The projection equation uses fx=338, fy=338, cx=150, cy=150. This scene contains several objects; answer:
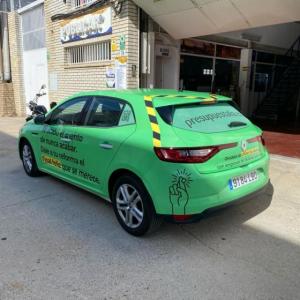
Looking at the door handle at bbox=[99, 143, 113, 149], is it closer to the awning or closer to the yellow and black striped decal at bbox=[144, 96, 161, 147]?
the yellow and black striped decal at bbox=[144, 96, 161, 147]

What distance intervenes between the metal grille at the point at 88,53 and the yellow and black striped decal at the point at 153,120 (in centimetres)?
649

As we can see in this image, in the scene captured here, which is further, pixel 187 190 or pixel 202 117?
pixel 202 117

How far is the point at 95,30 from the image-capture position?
383 inches

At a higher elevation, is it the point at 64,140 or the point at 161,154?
the point at 161,154

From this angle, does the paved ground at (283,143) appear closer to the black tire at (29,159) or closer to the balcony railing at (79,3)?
the black tire at (29,159)

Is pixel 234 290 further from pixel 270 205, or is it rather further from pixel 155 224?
pixel 270 205

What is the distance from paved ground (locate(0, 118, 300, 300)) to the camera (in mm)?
2789

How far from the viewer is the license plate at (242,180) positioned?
341 cm

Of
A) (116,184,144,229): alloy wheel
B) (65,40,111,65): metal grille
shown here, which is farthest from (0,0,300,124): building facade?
(116,184,144,229): alloy wheel

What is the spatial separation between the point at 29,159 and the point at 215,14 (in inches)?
205

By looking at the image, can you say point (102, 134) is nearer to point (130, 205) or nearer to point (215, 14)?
point (130, 205)

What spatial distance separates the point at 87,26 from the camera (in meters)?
9.95

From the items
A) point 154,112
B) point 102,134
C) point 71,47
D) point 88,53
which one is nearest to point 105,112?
point 102,134

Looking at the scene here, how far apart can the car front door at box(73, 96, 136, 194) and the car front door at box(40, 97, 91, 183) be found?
14 centimetres
